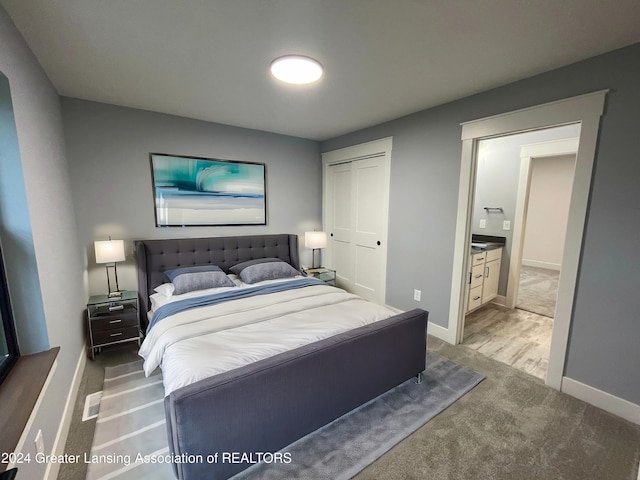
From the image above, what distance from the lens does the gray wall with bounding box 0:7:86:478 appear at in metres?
1.38

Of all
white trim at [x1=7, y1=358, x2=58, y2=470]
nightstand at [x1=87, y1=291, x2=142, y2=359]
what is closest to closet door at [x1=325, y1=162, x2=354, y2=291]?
nightstand at [x1=87, y1=291, x2=142, y2=359]

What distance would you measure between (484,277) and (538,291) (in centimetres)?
173

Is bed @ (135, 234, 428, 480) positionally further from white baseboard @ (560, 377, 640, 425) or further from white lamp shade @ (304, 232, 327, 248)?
white lamp shade @ (304, 232, 327, 248)

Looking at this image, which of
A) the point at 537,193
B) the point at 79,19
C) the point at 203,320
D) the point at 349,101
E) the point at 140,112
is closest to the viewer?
the point at 79,19

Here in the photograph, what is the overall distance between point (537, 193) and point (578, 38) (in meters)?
5.26

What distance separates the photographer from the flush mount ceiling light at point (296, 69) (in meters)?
1.83

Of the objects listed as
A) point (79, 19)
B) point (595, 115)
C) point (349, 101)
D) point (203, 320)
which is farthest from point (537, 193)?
point (79, 19)

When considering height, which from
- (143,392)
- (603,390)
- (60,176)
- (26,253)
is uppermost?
(60,176)

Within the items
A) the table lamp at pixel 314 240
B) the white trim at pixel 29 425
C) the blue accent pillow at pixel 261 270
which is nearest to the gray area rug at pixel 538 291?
the table lamp at pixel 314 240

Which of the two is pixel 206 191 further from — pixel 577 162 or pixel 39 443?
pixel 577 162

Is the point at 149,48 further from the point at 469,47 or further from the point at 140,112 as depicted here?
the point at 469,47

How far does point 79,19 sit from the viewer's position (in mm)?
1462

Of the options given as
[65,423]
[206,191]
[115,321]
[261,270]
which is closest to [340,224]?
[261,270]

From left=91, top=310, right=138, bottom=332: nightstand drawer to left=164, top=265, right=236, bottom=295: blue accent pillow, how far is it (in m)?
0.46
